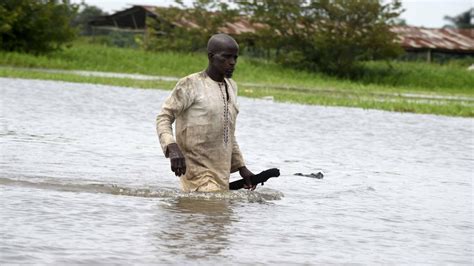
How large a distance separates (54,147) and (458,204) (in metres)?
4.75

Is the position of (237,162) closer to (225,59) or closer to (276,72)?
(225,59)

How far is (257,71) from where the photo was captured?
131ft

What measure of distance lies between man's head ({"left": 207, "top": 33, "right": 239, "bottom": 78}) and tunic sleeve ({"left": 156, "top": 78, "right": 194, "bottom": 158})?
0.78ft

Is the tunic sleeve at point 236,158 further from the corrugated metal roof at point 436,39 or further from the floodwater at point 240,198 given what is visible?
the corrugated metal roof at point 436,39

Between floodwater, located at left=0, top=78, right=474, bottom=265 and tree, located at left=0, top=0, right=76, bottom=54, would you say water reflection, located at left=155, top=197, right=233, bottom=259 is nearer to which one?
floodwater, located at left=0, top=78, right=474, bottom=265

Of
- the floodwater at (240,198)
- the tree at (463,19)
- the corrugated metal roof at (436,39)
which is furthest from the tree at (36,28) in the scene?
the tree at (463,19)

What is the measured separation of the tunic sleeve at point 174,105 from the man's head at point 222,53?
9.4 inches

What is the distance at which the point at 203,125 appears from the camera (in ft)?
28.7

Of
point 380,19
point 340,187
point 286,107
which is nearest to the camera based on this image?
point 340,187

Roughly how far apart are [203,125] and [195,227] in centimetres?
129

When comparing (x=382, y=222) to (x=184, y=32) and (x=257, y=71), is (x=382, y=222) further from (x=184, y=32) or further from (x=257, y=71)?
(x=184, y=32)

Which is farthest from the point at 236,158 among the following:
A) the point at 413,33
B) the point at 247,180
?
the point at 413,33

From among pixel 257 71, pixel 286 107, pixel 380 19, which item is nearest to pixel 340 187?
pixel 286 107

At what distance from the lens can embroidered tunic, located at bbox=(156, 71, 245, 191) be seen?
864 cm
